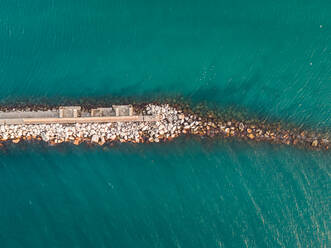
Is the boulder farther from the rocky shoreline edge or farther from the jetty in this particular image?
the jetty

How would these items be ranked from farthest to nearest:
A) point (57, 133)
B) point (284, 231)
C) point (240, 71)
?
point (240, 71), point (57, 133), point (284, 231)

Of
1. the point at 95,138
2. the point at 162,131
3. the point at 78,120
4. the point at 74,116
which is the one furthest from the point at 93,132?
the point at 162,131

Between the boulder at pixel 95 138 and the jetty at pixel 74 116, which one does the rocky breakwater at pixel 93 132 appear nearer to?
the boulder at pixel 95 138

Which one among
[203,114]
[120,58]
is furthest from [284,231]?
[120,58]

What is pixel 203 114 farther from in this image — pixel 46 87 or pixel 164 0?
pixel 46 87

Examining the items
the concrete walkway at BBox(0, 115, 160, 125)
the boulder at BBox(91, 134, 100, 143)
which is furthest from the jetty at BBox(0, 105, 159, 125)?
the boulder at BBox(91, 134, 100, 143)

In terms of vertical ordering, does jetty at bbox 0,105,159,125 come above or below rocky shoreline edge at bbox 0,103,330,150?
above

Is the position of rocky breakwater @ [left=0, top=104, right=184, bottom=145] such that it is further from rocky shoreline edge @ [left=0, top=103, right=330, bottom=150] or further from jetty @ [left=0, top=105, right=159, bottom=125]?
jetty @ [left=0, top=105, right=159, bottom=125]

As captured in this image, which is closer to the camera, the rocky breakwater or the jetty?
the jetty
